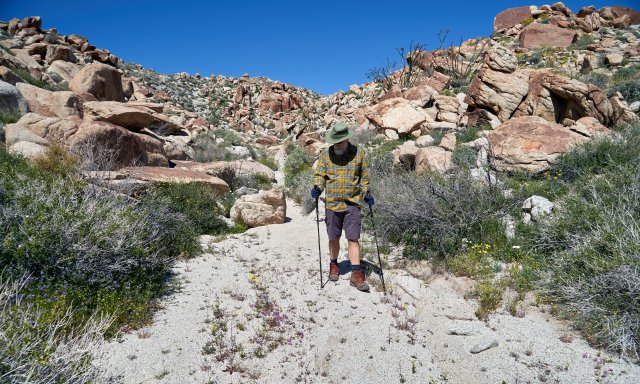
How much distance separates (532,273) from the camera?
4.58 metres

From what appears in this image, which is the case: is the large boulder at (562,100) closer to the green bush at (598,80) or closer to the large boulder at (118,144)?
the green bush at (598,80)

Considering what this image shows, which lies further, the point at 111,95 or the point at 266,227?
the point at 111,95

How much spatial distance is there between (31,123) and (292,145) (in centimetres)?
1029

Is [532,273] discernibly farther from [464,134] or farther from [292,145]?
[292,145]

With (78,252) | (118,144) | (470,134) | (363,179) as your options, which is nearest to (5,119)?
(118,144)

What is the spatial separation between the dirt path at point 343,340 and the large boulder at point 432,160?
3.51 metres

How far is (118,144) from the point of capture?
28.2 ft

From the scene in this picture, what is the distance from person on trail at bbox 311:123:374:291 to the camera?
4.93m

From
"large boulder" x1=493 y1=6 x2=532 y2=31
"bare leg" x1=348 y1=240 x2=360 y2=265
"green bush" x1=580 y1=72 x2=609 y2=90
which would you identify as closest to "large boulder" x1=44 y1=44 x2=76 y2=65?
"bare leg" x1=348 y1=240 x2=360 y2=265

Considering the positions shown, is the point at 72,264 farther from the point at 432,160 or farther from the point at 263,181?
the point at 263,181

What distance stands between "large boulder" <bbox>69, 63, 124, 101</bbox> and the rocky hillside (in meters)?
0.04

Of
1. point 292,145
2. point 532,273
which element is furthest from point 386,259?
point 292,145

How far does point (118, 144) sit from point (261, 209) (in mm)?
3489

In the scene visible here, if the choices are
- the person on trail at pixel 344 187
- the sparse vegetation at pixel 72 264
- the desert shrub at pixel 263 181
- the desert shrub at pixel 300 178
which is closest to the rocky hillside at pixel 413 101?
the desert shrub at pixel 300 178
